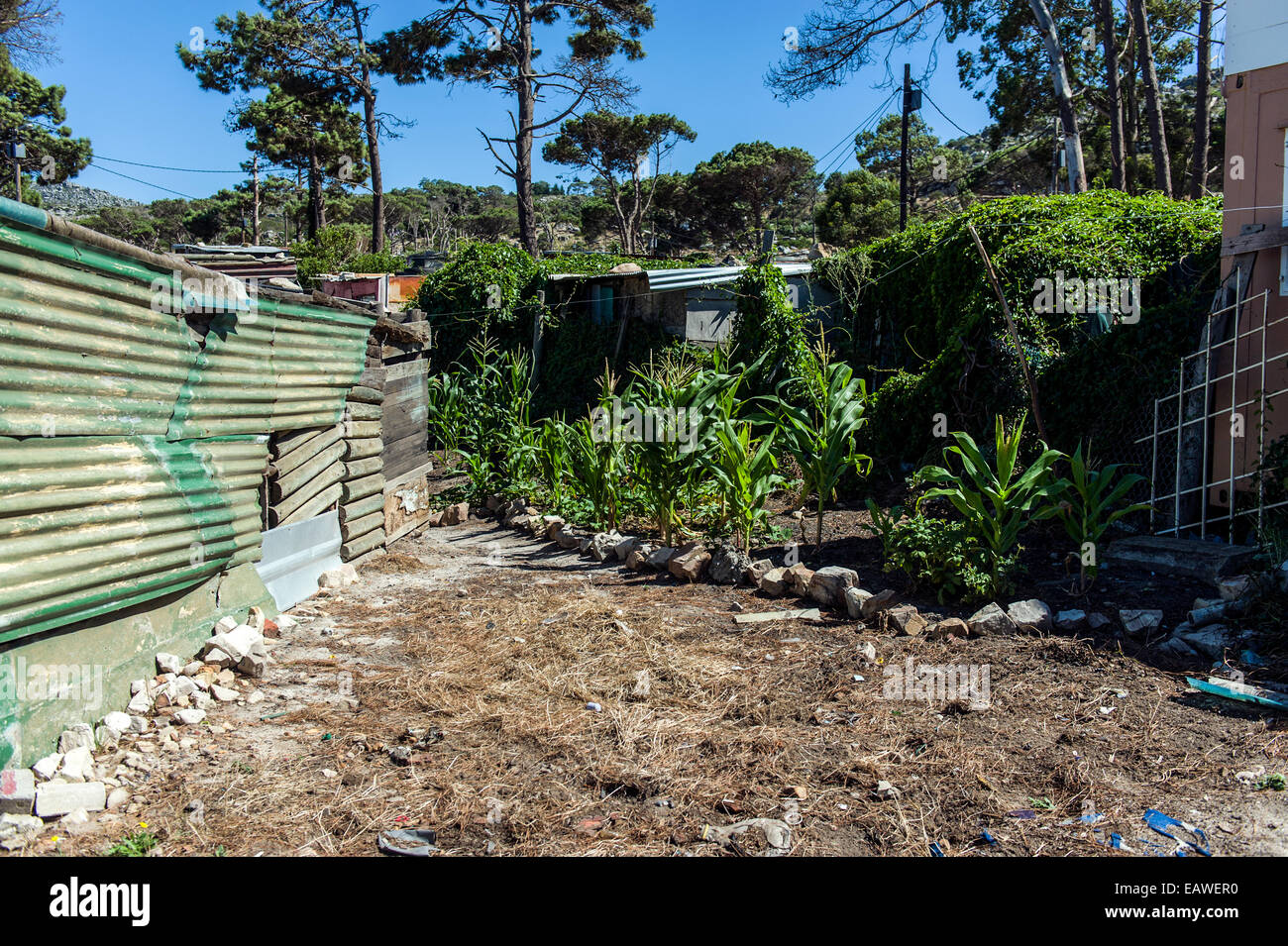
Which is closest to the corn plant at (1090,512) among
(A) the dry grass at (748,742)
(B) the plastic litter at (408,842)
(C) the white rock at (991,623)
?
(C) the white rock at (991,623)

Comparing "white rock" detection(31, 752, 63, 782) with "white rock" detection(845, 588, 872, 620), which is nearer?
"white rock" detection(31, 752, 63, 782)

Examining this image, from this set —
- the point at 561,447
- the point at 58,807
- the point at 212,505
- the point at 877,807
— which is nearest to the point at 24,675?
the point at 58,807

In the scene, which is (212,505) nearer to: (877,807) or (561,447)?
(877,807)

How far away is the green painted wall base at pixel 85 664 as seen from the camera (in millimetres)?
3139

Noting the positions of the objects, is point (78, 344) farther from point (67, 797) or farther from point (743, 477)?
point (743, 477)

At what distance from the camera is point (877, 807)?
309 centimetres

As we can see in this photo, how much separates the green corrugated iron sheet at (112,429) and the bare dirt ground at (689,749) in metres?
0.81

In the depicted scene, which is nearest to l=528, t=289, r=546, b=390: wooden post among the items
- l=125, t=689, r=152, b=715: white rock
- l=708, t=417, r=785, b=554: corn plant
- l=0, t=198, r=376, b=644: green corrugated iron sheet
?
l=708, t=417, r=785, b=554: corn plant

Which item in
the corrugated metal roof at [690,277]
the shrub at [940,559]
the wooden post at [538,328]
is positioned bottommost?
the shrub at [940,559]

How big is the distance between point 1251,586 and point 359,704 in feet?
15.9

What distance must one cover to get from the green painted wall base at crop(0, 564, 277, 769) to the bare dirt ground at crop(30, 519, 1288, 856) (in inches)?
17.4

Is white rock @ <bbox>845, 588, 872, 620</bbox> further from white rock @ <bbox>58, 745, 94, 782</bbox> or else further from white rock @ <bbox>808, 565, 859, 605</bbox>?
white rock @ <bbox>58, 745, 94, 782</bbox>

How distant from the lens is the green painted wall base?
314 cm

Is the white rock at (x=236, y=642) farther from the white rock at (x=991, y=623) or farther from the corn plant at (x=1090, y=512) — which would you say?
the corn plant at (x=1090, y=512)
